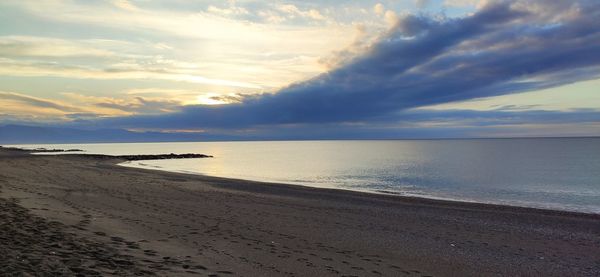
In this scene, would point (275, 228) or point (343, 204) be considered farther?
point (343, 204)

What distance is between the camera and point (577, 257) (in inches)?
522

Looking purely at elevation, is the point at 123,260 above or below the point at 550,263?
above

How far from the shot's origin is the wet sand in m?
9.38

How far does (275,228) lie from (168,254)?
6.11 metres

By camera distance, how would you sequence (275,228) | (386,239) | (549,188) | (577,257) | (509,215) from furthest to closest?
(549,188)
(509,215)
(275,228)
(386,239)
(577,257)

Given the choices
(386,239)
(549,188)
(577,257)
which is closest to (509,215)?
(577,257)

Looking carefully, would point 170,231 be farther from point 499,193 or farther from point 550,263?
point 499,193

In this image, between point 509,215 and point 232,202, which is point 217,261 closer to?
point 232,202

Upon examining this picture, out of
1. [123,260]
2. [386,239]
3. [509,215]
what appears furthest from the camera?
[509,215]

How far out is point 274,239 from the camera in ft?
45.2

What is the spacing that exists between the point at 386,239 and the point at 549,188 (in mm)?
36052

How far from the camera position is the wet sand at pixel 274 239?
30.8ft

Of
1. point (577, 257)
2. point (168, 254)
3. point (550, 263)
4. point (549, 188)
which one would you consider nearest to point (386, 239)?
point (550, 263)

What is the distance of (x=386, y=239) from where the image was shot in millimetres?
14859
